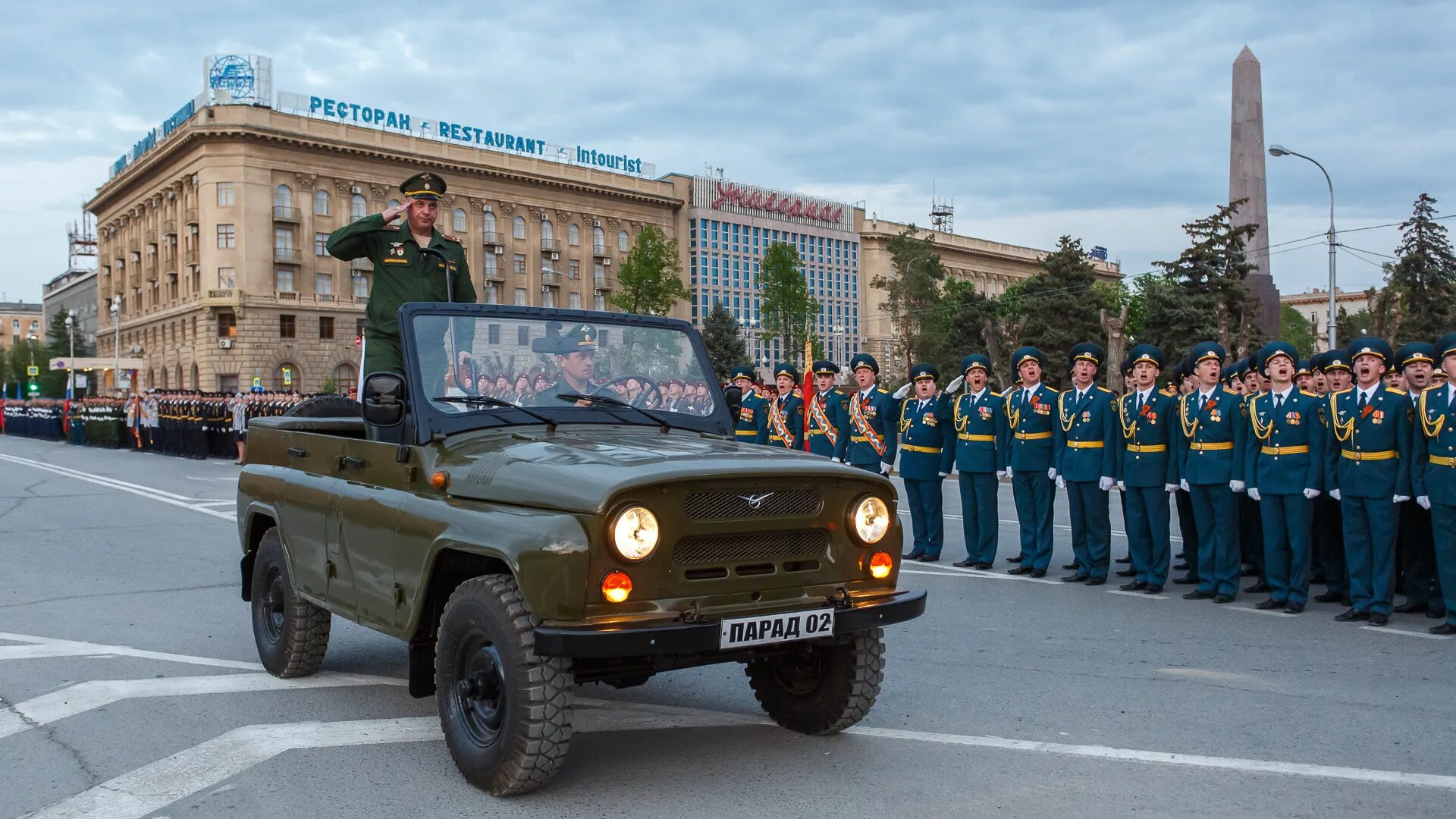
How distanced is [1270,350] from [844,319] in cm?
9548

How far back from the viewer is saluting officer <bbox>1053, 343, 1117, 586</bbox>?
1031cm

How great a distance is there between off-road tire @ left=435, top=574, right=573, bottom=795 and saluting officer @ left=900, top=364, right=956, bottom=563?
25.8ft

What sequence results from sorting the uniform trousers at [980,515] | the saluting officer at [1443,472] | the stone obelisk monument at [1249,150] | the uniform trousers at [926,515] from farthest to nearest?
the stone obelisk monument at [1249,150] → the uniform trousers at [926,515] → the uniform trousers at [980,515] → the saluting officer at [1443,472]

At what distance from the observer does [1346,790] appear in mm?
4512

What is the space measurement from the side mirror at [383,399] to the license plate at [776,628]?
178 centimetres

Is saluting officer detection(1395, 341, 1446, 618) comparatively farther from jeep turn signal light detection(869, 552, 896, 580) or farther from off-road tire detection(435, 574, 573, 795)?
off-road tire detection(435, 574, 573, 795)

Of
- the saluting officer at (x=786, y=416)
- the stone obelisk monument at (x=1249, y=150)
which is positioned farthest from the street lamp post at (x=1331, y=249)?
the saluting officer at (x=786, y=416)

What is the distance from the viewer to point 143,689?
6188mm

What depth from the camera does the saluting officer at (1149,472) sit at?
9.96 m

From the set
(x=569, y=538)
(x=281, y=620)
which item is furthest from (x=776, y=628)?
(x=281, y=620)

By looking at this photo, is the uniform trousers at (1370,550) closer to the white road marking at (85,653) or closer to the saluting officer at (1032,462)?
the saluting officer at (1032,462)

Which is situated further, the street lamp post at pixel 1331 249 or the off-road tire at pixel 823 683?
the street lamp post at pixel 1331 249

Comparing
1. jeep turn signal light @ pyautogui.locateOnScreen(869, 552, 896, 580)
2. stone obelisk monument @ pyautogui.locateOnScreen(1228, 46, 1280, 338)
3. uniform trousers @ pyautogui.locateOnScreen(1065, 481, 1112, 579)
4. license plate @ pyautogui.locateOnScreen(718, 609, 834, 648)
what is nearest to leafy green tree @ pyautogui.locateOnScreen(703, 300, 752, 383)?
stone obelisk monument @ pyautogui.locateOnScreen(1228, 46, 1280, 338)

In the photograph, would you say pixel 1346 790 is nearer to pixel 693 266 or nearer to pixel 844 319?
pixel 693 266
